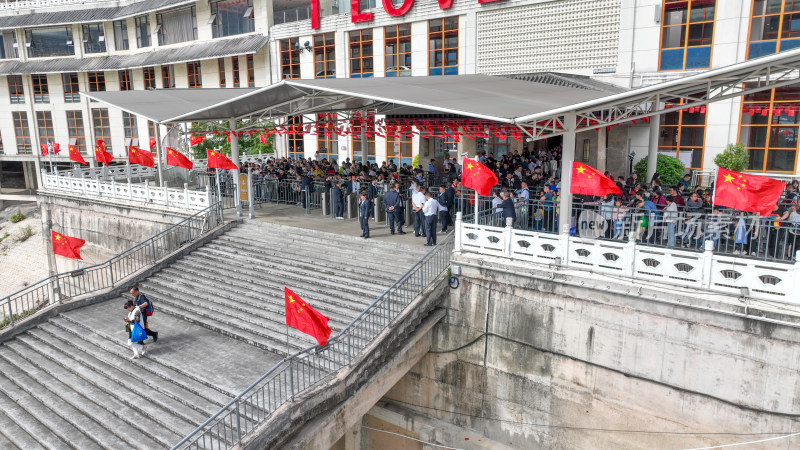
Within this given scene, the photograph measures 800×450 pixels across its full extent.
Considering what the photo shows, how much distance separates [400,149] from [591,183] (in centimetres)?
1972

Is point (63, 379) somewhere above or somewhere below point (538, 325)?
below

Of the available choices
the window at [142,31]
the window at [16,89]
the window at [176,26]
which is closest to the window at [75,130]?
the window at [16,89]

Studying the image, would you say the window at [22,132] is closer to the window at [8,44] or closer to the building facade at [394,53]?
the building facade at [394,53]

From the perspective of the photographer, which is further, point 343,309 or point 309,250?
point 309,250

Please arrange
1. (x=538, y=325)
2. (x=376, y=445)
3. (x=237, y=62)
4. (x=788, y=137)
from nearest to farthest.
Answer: (x=538, y=325), (x=376, y=445), (x=788, y=137), (x=237, y=62)

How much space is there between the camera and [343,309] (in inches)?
480

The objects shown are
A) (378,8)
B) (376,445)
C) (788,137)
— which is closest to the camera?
(376,445)

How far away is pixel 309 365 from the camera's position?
10148 millimetres

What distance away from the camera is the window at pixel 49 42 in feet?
133

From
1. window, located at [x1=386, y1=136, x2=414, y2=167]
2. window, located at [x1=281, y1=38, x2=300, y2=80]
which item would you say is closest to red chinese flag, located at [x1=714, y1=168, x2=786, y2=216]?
window, located at [x1=386, y1=136, x2=414, y2=167]

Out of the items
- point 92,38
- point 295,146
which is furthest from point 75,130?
point 295,146

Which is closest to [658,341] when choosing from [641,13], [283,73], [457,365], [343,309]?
[457,365]

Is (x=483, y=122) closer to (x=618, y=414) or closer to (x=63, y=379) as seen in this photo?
(x=618, y=414)

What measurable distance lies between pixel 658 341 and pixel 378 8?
78.4ft
